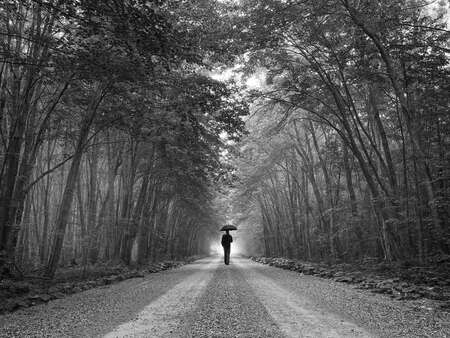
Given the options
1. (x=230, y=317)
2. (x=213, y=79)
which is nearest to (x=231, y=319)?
(x=230, y=317)

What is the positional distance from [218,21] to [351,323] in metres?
8.16

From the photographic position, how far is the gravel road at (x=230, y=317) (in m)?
3.68

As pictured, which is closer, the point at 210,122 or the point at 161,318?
the point at 161,318

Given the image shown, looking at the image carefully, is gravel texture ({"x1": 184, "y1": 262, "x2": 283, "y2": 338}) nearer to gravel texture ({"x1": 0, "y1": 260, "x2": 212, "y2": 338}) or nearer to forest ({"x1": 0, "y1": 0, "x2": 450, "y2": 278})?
gravel texture ({"x1": 0, "y1": 260, "x2": 212, "y2": 338})

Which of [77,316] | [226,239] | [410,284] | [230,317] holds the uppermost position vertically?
[226,239]

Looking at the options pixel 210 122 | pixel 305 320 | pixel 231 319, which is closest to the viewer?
pixel 305 320

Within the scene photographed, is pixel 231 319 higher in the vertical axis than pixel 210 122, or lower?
lower

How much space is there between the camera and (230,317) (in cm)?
445

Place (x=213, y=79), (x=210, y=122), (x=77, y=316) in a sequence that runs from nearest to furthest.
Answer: (x=77, y=316) → (x=213, y=79) → (x=210, y=122)

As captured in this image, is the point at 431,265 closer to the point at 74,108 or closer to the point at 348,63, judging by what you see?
the point at 348,63

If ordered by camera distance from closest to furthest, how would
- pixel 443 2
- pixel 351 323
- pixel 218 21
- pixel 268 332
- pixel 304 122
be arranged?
pixel 268 332, pixel 351 323, pixel 218 21, pixel 443 2, pixel 304 122

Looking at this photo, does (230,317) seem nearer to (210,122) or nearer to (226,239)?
(210,122)

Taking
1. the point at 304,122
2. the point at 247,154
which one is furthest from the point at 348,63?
the point at 247,154

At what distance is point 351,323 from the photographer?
4.00m
